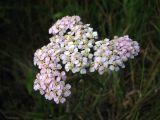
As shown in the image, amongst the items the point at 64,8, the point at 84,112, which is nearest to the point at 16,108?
the point at 84,112

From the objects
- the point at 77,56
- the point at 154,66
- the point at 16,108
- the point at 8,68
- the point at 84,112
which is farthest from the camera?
the point at 8,68

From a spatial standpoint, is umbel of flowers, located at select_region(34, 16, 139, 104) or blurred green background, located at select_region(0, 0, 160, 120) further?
blurred green background, located at select_region(0, 0, 160, 120)

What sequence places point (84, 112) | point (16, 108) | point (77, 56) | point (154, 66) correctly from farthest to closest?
1. point (16, 108)
2. point (154, 66)
3. point (84, 112)
4. point (77, 56)

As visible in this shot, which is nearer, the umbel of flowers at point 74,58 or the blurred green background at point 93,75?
the umbel of flowers at point 74,58

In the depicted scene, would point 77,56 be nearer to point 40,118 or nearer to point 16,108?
point 40,118
